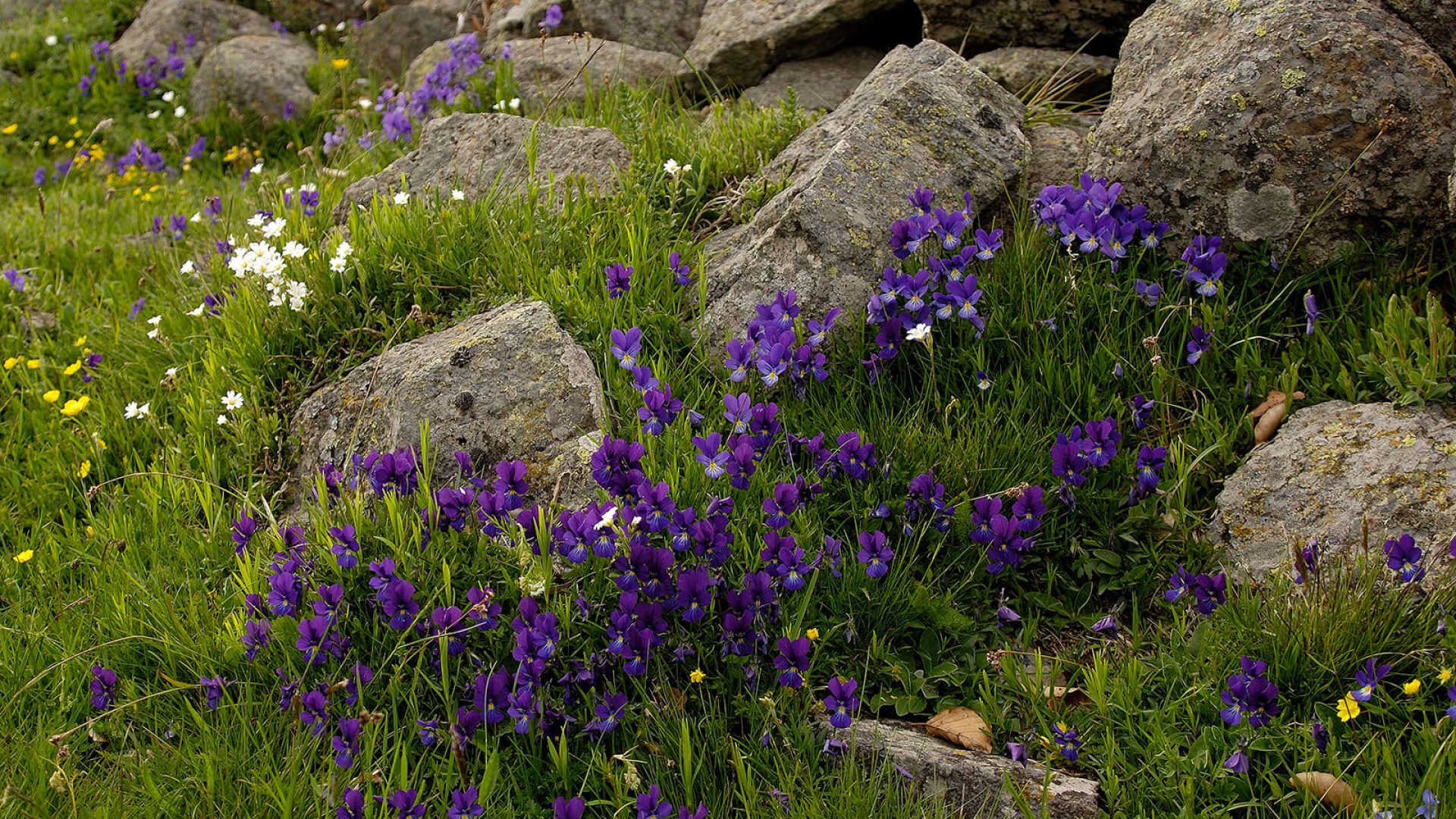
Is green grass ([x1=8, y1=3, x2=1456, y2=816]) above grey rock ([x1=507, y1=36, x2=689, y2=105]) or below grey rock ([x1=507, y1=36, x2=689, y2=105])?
below

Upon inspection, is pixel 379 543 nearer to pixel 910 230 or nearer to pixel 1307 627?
pixel 910 230

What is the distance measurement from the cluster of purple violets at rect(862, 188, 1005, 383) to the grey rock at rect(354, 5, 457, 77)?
16.7ft

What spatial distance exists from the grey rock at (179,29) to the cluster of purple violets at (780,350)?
249 inches

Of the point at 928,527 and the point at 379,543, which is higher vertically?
Answer: the point at 379,543

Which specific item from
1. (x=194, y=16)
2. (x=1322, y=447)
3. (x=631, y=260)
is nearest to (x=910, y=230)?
(x=631, y=260)

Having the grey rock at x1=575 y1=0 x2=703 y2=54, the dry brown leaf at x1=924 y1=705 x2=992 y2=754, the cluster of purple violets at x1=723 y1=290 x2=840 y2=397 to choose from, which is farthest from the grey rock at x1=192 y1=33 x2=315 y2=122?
the dry brown leaf at x1=924 y1=705 x2=992 y2=754

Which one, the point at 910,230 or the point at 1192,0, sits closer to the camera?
the point at 910,230

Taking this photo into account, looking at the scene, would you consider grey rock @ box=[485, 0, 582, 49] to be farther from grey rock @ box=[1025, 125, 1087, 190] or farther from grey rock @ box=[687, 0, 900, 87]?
grey rock @ box=[1025, 125, 1087, 190]

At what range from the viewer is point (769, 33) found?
5.55 m

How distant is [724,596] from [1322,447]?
1822 mm

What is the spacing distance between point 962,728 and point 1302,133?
2.36m

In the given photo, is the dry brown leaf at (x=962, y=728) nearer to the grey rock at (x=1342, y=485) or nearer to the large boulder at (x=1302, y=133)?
the grey rock at (x=1342, y=485)

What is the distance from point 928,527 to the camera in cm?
317

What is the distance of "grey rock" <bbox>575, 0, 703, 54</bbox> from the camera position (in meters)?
6.35
